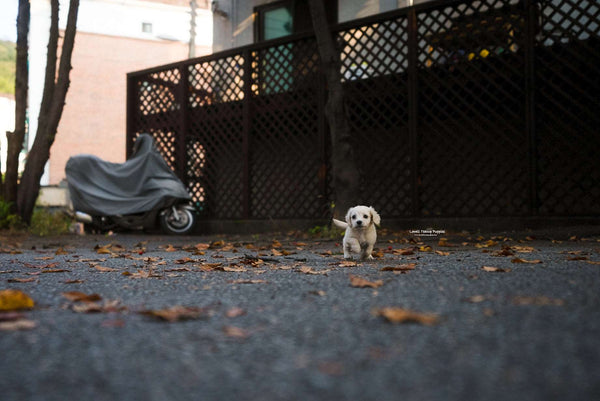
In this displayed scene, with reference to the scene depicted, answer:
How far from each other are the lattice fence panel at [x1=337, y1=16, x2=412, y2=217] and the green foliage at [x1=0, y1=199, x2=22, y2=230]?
517 centimetres

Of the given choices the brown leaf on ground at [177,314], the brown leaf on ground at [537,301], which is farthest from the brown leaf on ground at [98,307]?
the brown leaf on ground at [537,301]

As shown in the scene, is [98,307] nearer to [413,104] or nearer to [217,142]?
[413,104]

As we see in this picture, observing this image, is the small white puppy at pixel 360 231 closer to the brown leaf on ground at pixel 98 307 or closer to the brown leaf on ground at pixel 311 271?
the brown leaf on ground at pixel 311 271

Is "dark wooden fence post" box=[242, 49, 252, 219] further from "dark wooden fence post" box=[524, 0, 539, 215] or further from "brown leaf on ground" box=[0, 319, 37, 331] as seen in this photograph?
"brown leaf on ground" box=[0, 319, 37, 331]

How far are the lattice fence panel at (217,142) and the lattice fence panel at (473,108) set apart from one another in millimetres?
3177

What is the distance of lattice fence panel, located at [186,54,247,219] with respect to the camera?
847cm

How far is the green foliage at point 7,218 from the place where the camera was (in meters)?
7.30

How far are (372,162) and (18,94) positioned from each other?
573 cm

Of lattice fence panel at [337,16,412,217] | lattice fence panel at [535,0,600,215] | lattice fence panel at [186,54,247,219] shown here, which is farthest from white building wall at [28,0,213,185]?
lattice fence panel at [535,0,600,215]

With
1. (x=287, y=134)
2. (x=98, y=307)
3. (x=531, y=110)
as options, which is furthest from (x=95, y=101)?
(x=98, y=307)

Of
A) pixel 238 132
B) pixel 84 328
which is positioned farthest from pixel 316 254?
pixel 238 132

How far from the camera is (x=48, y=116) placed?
7906 mm

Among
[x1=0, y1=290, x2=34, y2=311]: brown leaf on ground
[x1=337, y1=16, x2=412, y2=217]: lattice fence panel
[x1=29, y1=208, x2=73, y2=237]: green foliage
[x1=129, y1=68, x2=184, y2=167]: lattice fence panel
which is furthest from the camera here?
[x1=129, y1=68, x2=184, y2=167]: lattice fence panel

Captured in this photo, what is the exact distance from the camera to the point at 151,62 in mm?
23922
